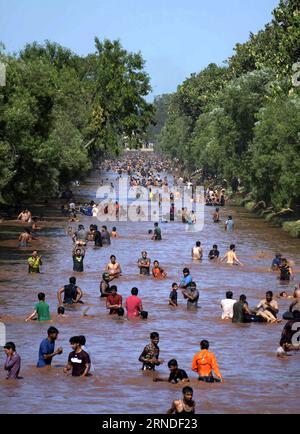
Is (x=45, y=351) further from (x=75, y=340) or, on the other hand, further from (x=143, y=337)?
(x=143, y=337)

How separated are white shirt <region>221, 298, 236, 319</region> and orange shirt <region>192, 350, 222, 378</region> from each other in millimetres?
8902

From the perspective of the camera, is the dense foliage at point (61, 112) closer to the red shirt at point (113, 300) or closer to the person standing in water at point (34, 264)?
the person standing in water at point (34, 264)

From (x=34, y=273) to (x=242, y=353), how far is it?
17.1m

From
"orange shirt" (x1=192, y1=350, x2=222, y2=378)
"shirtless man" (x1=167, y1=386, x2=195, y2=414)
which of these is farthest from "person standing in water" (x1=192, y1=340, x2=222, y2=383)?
"shirtless man" (x1=167, y1=386, x2=195, y2=414)

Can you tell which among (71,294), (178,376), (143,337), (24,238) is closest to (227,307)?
(143,337)

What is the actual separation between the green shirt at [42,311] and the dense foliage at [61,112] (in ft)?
67.6

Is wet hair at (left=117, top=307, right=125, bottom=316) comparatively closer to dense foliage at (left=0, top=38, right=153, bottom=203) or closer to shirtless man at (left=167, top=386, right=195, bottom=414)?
shirtless man at (left=167, top=386, right=195, bottom=414)

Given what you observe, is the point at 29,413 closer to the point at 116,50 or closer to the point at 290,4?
the point at 290,4

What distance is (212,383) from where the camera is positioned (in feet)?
82.3

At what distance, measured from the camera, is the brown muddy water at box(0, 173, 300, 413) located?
23.6m
